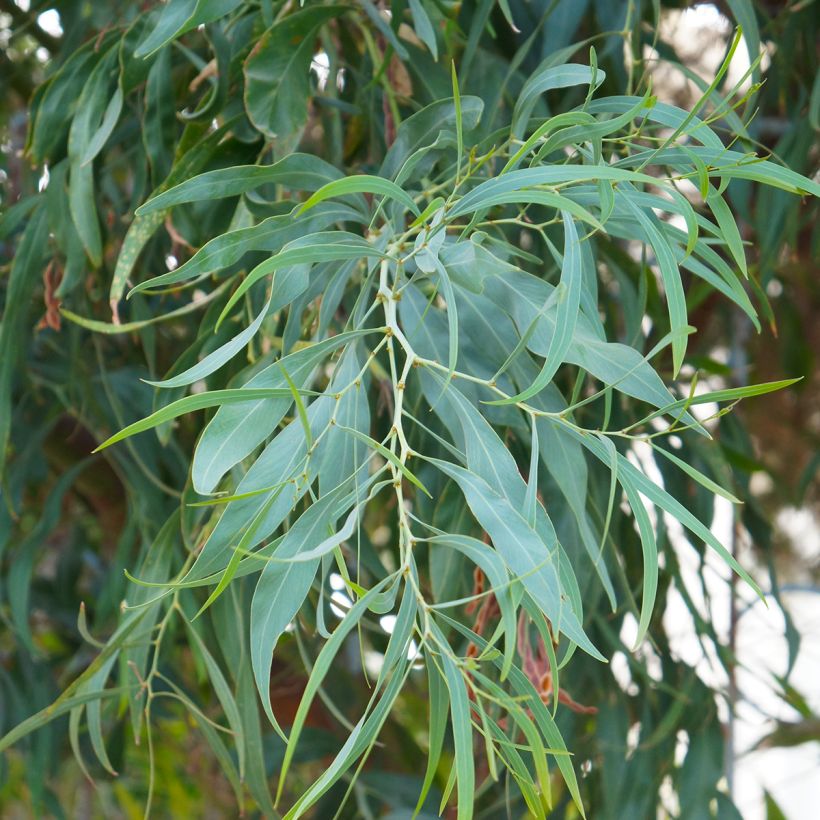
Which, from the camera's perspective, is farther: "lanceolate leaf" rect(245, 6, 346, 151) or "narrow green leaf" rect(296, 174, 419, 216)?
"lanceolate leaf" rect(245, 6, 346, 151)

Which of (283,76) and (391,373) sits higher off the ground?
(283,76)

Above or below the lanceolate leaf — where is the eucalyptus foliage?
below

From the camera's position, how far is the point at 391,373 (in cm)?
54

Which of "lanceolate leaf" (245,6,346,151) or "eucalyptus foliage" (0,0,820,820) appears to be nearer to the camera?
"eucalyptus foliage" (0,0,820,820)

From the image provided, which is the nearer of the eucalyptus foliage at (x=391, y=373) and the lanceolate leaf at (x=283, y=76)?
the eucalyptus foliage at (x=391, y=373)

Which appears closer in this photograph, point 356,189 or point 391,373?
point 356,189

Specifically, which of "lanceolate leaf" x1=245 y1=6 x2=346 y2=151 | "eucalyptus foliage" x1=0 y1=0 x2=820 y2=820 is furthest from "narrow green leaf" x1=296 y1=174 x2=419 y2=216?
"lanceolate leaf" x1=245 y1=6 x2=346 y2=151

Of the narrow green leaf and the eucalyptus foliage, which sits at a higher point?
the narrow green leaf

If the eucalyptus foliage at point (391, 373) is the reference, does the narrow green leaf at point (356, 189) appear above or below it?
above

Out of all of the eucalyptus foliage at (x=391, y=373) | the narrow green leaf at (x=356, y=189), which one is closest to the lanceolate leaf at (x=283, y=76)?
the eucalyptus foliage at (x=391, y=373)

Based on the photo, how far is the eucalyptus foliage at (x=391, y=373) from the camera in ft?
1.11

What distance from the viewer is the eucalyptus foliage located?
337 mm

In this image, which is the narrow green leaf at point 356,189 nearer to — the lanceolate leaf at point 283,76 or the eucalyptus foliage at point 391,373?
the eucalyptus foliage at point 391,373

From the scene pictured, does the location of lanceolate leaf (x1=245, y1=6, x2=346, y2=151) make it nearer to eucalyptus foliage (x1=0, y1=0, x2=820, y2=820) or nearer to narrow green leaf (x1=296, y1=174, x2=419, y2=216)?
eucalyptus foliage (x1=0, y1=0, x2=820, y2=820)
